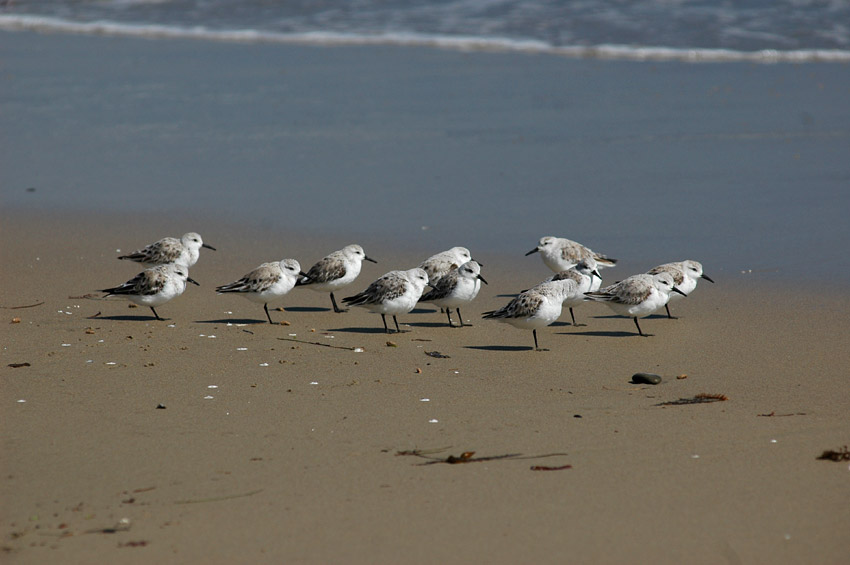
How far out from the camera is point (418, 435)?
5.67 m

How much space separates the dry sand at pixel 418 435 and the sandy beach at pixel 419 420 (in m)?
0.02

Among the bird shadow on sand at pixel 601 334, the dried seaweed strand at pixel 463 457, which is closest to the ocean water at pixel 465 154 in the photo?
the bird shadow on sand at pixel 601 334

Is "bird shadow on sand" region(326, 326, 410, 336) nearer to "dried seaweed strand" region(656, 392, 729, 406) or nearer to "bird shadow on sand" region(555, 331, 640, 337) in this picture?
"bird shadow on sand" region(555, 331, 640, 337)

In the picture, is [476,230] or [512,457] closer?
[512,457]

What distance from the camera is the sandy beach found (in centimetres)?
448

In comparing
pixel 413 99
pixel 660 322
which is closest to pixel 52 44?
pixel 413 99

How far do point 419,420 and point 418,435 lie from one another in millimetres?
255

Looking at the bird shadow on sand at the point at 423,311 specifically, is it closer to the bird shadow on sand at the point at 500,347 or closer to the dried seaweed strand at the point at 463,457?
the bird shadow on sand at the point at 500,347

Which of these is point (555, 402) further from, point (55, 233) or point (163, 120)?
point (163, 120)

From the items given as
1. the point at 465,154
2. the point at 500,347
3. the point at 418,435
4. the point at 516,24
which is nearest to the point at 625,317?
the point at 500,347

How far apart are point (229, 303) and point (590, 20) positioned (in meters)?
17.5

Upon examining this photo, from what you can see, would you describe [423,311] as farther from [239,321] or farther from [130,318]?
[130,318]

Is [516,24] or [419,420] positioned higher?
[516,24]

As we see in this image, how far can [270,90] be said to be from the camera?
18078mm
